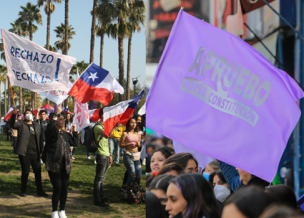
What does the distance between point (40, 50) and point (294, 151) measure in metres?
4.99

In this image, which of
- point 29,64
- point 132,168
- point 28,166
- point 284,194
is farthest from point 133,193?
point 284,194

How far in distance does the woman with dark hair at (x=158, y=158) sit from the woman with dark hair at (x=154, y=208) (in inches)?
29.4

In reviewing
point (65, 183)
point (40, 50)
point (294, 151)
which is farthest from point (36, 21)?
point (294, 151)

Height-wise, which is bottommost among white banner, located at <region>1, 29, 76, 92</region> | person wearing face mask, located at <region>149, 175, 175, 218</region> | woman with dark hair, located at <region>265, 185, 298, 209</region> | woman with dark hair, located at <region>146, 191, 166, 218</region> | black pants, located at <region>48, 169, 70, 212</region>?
black pants, located at <region>48, 169, 70, 212</region>

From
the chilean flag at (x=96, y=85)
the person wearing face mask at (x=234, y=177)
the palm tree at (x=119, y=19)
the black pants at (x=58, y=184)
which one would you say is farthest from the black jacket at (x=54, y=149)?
the palm tree at (x=119, y=19)

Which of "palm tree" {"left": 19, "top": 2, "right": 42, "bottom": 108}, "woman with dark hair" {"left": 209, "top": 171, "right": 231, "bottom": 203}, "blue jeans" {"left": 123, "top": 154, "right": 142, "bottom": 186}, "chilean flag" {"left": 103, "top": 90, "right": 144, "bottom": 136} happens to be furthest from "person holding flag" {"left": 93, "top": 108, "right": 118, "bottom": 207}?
"palm tree" {"left": 19, "top": 2, "right": 42, "bottom": 108}

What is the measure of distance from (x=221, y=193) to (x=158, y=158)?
747mm

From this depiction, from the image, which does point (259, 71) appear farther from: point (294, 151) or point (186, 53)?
point (294, 151)

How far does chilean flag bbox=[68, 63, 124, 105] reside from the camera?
23.6ft

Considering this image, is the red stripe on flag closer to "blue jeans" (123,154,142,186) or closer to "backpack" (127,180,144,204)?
"blue jeans" (123,154,142,186)

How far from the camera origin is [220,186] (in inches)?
128

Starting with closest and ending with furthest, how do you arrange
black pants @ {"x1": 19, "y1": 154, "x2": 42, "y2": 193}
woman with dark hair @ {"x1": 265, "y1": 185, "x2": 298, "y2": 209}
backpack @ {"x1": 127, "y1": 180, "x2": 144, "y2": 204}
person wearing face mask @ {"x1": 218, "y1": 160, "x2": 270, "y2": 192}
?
1. woman with dark hair @ {"x1": 265, "y1": 185, "x2": 298, "y2": 209}
2. person wearing face mask @ {"x1": 218, "y1": 160, "x2": 270, "y2": 192}
3. black pants @ {"x1": 19, "y1": 154, "x2": 42, "y2": 193}
4. backpack @ {"x1": 127, "y1": 180, "x2": 144, "y2": 204}

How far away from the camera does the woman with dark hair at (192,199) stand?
7.35 feet

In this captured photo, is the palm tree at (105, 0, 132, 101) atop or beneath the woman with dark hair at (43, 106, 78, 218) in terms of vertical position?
atop
